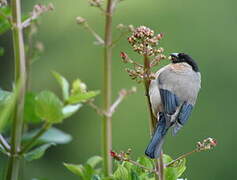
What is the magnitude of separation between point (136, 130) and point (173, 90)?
65.4 inches

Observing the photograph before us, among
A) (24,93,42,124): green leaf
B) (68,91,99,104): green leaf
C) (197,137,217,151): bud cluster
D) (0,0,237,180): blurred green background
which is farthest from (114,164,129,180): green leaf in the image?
(0,0,237,180): blurred green background

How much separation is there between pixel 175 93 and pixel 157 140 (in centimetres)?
34

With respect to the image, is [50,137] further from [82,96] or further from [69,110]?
[82,96]

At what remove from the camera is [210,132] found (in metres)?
3.12

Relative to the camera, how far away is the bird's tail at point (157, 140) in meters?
0.98

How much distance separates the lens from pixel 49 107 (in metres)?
1.24

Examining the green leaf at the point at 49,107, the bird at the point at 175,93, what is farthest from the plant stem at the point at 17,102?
the bird at the point at 175,93

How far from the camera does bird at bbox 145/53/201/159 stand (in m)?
1.28

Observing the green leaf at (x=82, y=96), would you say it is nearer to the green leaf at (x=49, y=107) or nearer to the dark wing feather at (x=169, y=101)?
the green leaf at (x=49, y=107)

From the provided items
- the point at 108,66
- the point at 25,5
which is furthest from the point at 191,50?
the point at 108,66

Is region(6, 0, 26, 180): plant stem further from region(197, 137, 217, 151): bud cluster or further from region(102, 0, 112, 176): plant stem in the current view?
region(197, 137, 217, 151): bud cluster

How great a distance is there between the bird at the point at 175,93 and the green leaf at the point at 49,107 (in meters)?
0.22

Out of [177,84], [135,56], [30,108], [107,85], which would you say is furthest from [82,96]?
[135,56]

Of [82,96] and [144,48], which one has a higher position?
[144,48]
